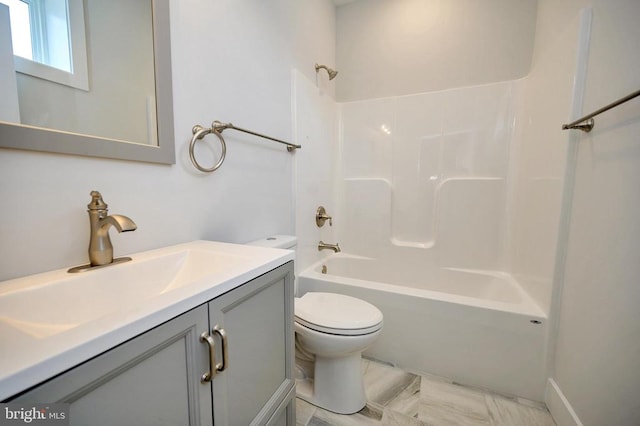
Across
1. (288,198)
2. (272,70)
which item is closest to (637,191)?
(288,198)

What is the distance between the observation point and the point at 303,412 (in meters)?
1.26

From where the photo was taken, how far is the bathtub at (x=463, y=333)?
4.27 ft

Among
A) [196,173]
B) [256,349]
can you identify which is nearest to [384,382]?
[256,349]

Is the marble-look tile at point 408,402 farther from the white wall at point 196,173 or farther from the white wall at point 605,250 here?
the white wall at point 196,173

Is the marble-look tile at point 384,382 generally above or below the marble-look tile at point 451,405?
below

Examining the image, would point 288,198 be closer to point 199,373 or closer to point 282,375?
point 282,375

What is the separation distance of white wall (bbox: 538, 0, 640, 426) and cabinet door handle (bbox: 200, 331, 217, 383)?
48.6 inches

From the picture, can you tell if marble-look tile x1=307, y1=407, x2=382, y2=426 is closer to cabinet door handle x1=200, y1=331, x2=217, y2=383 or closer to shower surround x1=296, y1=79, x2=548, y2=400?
shower surround x1=296, y1=79, x2=548, y2=400

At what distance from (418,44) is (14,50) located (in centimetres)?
232

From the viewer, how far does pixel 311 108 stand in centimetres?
190

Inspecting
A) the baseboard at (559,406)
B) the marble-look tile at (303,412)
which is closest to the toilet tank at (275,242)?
the marble-look tile at (303,412)

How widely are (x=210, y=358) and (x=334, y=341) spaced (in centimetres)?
70

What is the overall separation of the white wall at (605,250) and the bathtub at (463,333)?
113 mm

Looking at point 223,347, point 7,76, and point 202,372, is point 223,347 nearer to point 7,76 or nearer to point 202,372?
point 202,372
